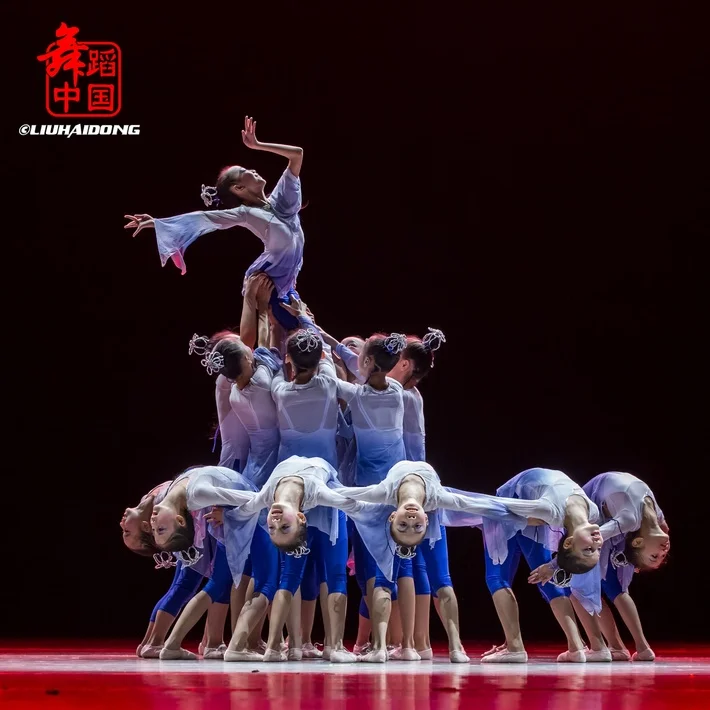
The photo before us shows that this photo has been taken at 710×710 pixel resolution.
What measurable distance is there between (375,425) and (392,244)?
240 cm

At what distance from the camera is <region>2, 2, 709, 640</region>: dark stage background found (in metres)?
6.34

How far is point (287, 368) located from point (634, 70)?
3.21 metres

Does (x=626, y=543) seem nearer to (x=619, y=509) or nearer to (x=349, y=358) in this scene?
(x=619, y=509)

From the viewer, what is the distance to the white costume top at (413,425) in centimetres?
447

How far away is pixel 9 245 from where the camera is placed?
648 centimetres

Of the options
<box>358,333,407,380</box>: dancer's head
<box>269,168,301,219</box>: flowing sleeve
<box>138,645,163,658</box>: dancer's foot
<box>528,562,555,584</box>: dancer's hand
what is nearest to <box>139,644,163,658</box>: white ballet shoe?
<box>138,645,163,658</box>: dancer's foot

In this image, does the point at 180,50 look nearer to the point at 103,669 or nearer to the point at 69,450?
the point at 69,450

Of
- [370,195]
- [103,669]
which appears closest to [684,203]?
[370,195]

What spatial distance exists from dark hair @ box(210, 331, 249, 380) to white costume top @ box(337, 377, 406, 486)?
40 centimetres

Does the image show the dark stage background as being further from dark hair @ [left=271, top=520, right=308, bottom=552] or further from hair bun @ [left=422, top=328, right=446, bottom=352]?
dark hair @ [left=271, top=520, right=308, bottom=552]

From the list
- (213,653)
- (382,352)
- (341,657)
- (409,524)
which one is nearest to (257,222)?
(382,352)

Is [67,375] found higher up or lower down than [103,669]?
higher up

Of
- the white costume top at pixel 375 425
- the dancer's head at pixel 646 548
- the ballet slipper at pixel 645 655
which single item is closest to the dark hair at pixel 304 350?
the white costume top at pixel 375 425

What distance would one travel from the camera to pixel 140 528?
4.35 m
